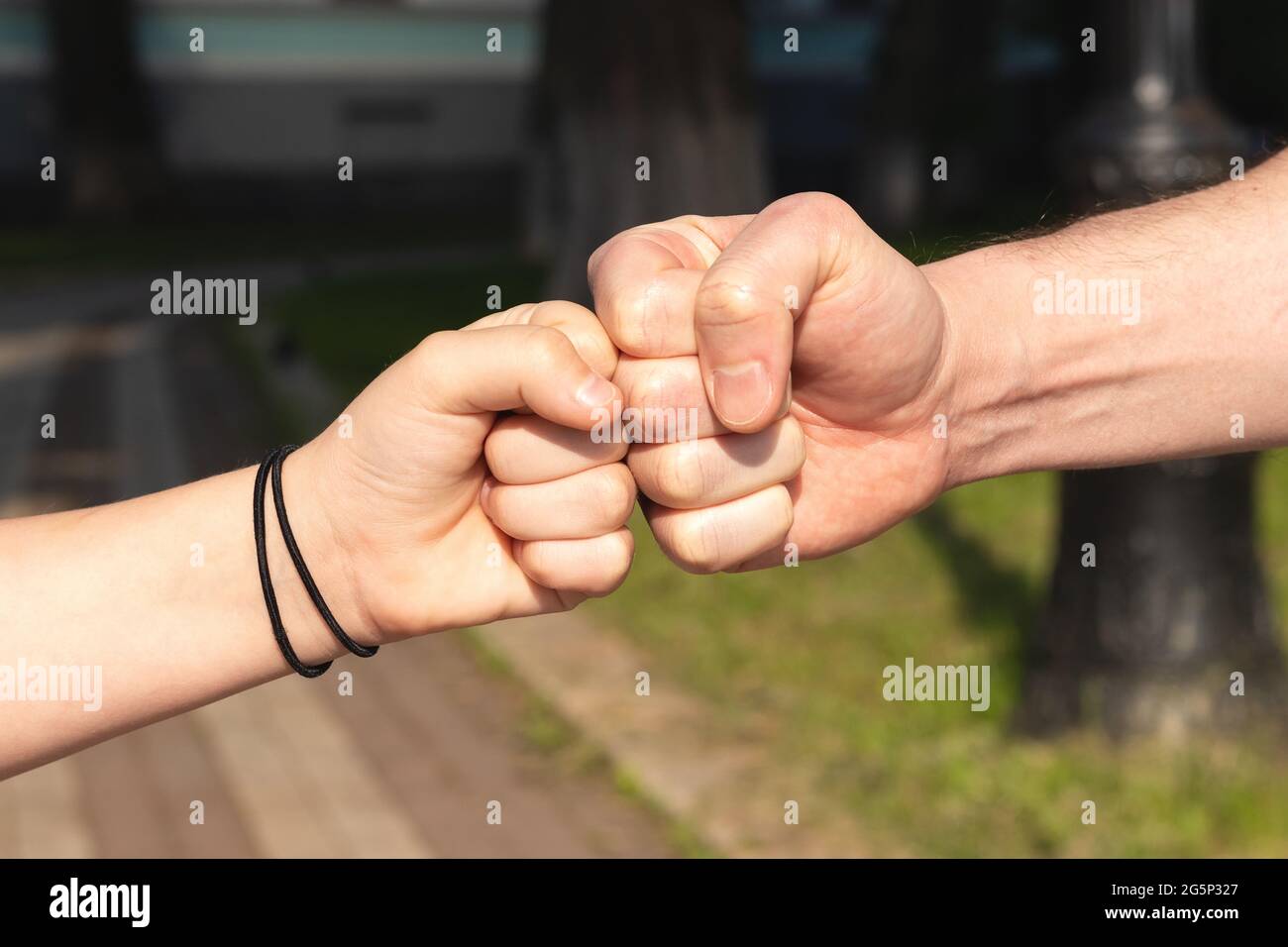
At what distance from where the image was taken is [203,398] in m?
11.6

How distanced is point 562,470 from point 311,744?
3419 millimetres

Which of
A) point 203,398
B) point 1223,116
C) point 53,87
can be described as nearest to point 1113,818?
point 1223,116

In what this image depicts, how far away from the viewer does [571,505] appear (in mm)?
2244

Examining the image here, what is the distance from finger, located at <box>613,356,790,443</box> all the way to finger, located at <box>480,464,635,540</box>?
8 centimetres

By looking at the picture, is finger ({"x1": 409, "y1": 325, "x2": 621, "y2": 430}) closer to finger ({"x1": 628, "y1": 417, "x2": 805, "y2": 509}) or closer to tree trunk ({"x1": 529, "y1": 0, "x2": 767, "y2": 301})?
finger ({"x1": 628, "y1": 417, "x2": 805, "y2": 509})

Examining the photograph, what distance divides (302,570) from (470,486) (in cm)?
28

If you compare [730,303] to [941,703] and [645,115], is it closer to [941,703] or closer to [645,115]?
[941,703]

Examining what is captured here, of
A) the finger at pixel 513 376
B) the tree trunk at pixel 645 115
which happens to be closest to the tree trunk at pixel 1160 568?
the finger at pixel 513 376

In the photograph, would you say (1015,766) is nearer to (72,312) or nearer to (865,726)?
(865,726)

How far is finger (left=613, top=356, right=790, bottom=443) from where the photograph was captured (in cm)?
223

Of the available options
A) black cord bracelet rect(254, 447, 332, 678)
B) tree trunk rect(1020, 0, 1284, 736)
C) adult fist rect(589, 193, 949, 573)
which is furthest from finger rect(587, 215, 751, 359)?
tree trunk rect(1020, 0, 1284, 736)

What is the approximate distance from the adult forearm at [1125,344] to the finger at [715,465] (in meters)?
0.35

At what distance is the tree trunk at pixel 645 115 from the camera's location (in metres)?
10.4

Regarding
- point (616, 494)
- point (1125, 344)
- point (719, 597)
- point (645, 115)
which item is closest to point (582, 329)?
point (616, 494)
